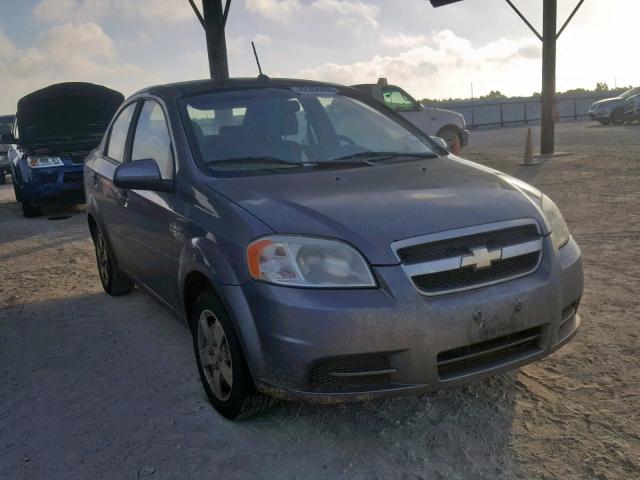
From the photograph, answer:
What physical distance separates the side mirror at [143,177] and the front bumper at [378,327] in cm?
96

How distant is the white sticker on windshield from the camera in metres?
3.96

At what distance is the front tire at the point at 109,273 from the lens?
489 cm

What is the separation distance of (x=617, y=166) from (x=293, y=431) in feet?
34.3

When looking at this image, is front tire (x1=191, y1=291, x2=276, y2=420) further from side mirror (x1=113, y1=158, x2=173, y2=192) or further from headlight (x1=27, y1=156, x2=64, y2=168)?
headlight (x1=27, y1=156, x2=64, y2=168)

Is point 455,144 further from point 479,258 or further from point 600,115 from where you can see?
point 600,115

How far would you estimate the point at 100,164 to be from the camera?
4816 millimetres

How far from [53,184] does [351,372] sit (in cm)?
828

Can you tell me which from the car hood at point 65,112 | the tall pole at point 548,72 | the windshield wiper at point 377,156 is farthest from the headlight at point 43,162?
the tall pole at point 548,72

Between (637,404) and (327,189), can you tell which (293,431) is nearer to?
(327,189)

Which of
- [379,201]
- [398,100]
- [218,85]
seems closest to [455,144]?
[398,100]

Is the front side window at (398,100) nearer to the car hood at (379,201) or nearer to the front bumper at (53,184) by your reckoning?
the front bumper at (53,184)

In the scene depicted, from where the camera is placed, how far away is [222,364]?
2.88 meters

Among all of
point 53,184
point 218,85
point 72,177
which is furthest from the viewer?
point 72,177

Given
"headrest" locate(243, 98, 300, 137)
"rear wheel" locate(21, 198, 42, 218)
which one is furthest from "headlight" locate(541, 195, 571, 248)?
"rear wheel" locate(21, 198, 42, 218)
